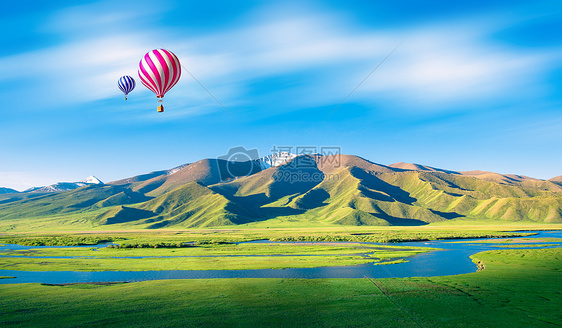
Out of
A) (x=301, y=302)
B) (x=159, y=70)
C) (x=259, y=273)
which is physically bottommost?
(x=259, y=273)

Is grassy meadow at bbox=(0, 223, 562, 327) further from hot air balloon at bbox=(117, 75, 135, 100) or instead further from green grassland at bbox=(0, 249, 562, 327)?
hot air balloon at bbox=(117, 75, 135, 100)

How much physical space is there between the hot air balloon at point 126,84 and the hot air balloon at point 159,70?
2628 centimetres

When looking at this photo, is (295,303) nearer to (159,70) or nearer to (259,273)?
(259,273)

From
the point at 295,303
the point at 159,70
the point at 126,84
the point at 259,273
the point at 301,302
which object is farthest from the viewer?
the point at 126,84

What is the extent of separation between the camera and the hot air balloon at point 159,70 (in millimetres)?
47406

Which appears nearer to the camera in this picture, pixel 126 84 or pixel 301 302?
pixel 301 302

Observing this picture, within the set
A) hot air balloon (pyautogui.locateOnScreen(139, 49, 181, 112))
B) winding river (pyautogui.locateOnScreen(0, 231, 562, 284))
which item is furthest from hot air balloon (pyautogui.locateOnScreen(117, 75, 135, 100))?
winding river (pyautogui.locateOnScreen(0, 231, 562, 284))

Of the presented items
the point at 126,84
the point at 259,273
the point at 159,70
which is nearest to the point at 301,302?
the point at 259,273

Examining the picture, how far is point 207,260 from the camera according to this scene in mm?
73750

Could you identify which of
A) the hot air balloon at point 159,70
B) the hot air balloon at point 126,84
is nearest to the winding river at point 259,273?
the hot air balloon at point 159,70

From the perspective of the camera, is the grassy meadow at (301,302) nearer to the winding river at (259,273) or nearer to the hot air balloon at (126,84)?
the winding river at (259,273)

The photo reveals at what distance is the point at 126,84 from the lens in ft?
239

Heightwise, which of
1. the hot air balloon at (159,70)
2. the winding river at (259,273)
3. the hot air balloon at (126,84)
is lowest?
the winding river at (259,273)

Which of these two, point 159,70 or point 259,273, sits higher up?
point 159,70
